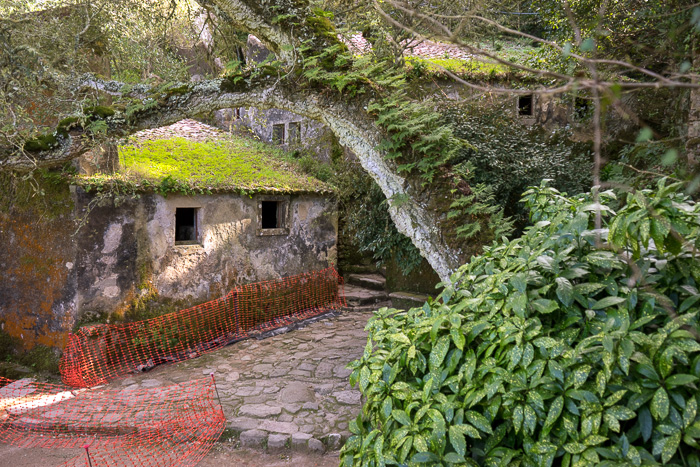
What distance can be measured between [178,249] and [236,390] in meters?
3.76

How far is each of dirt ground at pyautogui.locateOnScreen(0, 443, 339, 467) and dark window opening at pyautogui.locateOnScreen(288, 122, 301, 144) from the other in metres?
10.0

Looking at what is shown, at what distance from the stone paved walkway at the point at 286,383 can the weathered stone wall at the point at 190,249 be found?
5.49 feet

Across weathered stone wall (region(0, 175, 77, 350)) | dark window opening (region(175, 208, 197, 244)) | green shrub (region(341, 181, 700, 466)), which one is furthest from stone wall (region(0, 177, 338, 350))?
green shrub (region(341, 181, 700, 466))

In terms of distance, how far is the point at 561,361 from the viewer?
263 centimetres

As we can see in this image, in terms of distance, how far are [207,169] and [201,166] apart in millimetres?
187

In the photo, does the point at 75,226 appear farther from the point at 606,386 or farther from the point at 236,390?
the point at 606,386

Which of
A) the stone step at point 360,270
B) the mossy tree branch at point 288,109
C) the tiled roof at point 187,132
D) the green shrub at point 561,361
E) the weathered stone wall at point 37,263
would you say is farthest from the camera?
the stone step at point 360,270

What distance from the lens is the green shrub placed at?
7.64 ft

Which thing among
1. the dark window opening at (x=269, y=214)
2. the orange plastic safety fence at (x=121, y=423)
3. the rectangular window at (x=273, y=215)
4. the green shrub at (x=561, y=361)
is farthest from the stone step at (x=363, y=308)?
the green shrub at (x=561, y=361)

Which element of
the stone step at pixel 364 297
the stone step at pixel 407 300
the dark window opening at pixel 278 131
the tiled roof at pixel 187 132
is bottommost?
the stone step at pixel 364 297

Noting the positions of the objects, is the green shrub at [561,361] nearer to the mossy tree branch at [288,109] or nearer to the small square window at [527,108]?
the mossy tree branch at [288,109]

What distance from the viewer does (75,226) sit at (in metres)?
8.51

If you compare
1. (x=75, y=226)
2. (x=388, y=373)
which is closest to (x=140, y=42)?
(x=75, y=226)

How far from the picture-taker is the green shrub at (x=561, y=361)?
2.33 meters
